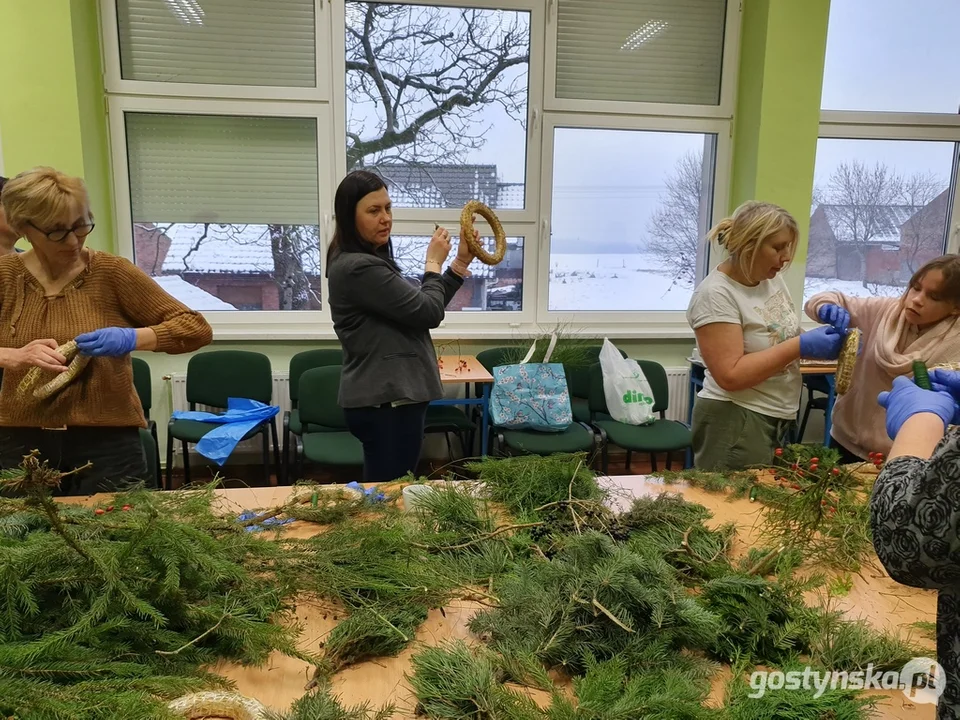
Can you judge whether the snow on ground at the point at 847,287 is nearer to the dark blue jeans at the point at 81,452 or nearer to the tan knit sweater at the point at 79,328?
the tan knit sweater at the point at 79,328

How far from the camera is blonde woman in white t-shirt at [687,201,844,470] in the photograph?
6.01 feet

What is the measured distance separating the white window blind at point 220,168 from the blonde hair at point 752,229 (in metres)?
2.85

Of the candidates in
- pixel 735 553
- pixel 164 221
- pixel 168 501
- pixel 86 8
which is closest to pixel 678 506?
pixel 735 553

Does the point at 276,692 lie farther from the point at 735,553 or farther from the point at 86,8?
the point at 86,8

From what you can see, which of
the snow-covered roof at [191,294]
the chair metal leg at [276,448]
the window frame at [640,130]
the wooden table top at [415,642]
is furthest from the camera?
the window frame at [640,130]

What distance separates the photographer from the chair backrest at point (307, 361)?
379cm

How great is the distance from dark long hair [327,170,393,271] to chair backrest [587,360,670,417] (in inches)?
84.7

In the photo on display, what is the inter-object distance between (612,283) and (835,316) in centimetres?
257

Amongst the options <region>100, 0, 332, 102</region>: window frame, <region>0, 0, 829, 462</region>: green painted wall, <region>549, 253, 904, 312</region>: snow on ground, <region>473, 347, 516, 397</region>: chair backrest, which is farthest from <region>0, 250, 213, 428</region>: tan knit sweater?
<region>549, 253, 904, 312</region>: snow on ground

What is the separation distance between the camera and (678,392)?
4320 mm

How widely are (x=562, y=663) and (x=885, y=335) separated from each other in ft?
5.37

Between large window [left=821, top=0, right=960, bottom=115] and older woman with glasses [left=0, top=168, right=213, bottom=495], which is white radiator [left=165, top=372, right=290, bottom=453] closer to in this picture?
older woman with glasses [left=0, top=168, right=213, bottom=495]

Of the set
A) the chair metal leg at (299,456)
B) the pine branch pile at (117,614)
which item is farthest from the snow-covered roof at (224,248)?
the pine branch pile at (117,614)

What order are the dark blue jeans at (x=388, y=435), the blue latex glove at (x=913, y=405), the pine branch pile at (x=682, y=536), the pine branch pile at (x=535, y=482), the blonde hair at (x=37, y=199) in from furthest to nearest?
the dark blue jeans at (x=388, y=435) → the blonde hair at (x=37, y=199) → the pine branch pile at (x=535, y=482) → the pine branch pile at (x=682, y=536) → the blue latex glove at (x=913, y=405)
